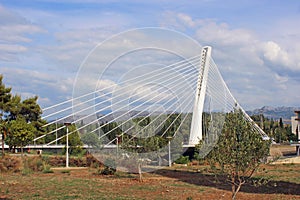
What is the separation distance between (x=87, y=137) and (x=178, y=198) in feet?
62.8

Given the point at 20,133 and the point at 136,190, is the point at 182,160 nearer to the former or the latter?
the point at 20,133

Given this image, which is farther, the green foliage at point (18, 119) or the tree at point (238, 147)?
the green foliage at point (18, 119)

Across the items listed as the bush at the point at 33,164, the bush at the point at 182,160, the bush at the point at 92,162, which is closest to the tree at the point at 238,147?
the bush at the point at 33,164

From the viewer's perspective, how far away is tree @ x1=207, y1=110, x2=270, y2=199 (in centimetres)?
1152

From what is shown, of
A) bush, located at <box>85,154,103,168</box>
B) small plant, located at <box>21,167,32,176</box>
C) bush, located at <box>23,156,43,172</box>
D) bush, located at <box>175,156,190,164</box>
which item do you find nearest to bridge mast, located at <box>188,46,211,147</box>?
bush, located at <box>175,156,190,164</box>

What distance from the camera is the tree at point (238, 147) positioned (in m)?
11.5

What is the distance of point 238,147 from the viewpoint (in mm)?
11562

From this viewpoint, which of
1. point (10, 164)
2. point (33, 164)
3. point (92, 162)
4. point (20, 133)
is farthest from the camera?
point (92, 162)

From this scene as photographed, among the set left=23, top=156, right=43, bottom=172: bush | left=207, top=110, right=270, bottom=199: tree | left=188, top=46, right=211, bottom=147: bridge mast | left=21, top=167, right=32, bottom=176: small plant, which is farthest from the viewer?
left=188, top=46, right=211, bottom=147: bridge mast

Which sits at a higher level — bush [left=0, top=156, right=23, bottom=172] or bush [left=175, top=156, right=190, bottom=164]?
bush [left=0, top=156, right=23, bottom=172]

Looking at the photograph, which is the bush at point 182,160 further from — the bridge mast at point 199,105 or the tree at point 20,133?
the tree at point 20,133

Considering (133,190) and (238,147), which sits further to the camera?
(133,190)

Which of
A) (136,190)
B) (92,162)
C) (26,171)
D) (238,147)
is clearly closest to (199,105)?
(92,162)

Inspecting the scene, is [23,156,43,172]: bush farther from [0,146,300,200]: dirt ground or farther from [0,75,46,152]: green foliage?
[0,146,300,200]: dirt ground
